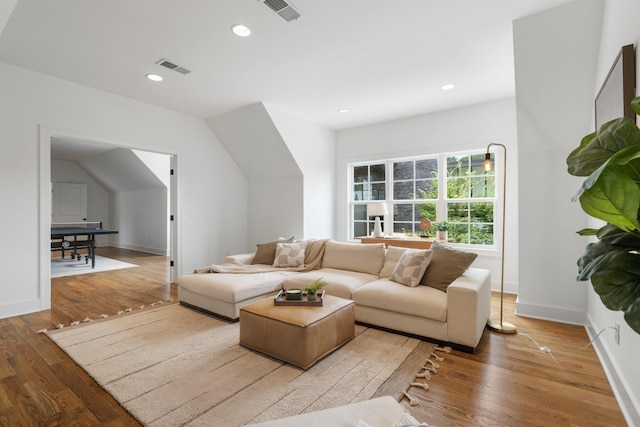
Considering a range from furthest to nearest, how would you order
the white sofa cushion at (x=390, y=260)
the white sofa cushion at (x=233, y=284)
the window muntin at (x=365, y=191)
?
the window muntin at (x=365, y=191), the white sofa cushion at (x=390, y=260), the white sofa cushion at (x=233, y=284)

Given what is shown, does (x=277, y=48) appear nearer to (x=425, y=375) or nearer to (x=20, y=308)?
(x=425, y=375)

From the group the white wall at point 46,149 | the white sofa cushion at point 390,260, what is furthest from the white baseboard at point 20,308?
the white sofa cushion at point 390,260

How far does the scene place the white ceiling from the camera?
2.36 meters

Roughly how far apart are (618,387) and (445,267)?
4.39ft

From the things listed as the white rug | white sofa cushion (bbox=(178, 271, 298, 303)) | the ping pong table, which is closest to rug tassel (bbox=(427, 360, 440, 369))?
white sofa cushion (bbox=(178, 271, 298, 303))

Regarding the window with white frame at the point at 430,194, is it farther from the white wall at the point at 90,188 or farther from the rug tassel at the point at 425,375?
the white wall at the point at 90,188

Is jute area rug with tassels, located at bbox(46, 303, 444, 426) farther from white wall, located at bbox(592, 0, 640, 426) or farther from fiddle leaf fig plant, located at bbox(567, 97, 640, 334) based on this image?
fiddle leaf fig plant, located at bbox(567, 97, 640, 334)

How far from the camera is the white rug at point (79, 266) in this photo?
18.3ft

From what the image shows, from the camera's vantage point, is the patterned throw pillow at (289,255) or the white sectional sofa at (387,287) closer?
the white sectional sofa at (387,287)

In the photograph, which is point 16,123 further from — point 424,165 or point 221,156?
point 424,165

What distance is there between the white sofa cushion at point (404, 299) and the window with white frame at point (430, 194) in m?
2.10

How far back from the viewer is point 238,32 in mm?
2645

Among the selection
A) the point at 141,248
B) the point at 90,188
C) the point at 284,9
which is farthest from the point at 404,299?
the point at 90,188

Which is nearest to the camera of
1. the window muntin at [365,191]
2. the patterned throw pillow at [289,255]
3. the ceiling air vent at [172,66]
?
the ceiling air vent at [172,66]
